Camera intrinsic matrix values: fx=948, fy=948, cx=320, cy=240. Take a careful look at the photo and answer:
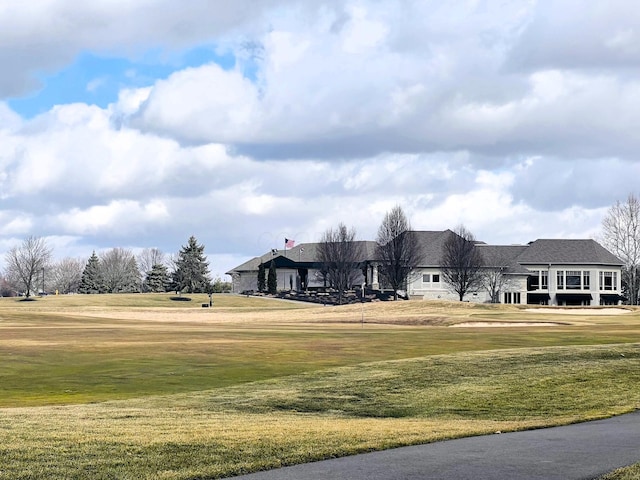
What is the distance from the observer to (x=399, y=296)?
442 ft

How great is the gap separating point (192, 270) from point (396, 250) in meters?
52.2

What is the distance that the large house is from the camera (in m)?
135

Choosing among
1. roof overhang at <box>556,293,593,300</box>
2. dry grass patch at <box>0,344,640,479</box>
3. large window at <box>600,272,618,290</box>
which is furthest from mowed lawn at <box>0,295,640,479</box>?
large window at <box>600,272,618,290</box>

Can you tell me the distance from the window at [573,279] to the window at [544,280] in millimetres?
2718

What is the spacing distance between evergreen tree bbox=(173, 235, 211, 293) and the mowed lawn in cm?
11240

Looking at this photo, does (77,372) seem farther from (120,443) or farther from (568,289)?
(568,289)

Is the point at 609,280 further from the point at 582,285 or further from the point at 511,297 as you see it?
the point at 511,297

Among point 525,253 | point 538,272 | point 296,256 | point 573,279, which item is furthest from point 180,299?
point 573,279

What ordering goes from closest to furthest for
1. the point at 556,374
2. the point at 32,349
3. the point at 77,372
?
1. the point at 556,374
2. the point at 77,372
3. the point at 32,349

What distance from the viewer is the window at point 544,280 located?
138 meters

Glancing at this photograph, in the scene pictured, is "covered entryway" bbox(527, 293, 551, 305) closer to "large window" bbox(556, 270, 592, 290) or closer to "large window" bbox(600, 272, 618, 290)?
"large window" bbox(556, 270, 592, 290)

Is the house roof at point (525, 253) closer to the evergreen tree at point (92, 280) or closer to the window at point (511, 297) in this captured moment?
the window at point (511, 297)

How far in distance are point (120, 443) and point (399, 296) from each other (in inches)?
4781

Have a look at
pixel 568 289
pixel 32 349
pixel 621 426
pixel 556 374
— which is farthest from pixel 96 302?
pixel 621 426
